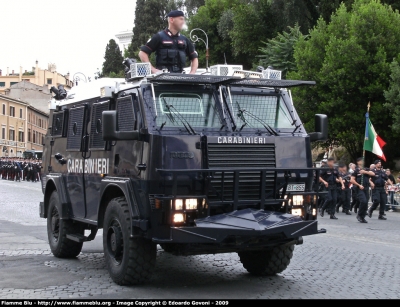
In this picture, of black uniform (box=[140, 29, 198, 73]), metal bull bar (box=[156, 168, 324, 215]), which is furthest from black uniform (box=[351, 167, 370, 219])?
metal bull bar (box=[156, 168, 324, 215])

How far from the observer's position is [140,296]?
7383 mm

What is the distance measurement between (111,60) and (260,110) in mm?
79447

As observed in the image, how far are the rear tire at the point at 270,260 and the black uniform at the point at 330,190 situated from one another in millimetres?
11772

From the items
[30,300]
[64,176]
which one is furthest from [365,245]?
[30,300]

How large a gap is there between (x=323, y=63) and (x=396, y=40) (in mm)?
3932

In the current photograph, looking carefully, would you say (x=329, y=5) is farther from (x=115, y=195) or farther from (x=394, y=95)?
(x=115, y=195)

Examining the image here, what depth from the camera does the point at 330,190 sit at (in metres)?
20.9

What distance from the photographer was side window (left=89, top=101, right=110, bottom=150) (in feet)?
29.7

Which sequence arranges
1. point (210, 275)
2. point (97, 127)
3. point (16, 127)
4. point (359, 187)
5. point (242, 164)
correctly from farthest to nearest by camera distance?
point (16, 127) → point (359, 187) → point (97, 127) → point (210, 275) → point (242, 164)

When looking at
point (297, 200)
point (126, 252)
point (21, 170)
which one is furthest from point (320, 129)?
point (21, 170)

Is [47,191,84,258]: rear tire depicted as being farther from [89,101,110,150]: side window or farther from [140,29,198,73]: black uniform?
[140,29,198,73]: black uniform

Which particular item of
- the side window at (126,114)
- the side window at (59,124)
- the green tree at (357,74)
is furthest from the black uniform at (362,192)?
the green tree at (357,74)

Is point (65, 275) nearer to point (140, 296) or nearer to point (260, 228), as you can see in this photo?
point (140, 296)

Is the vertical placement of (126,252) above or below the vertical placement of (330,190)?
below
